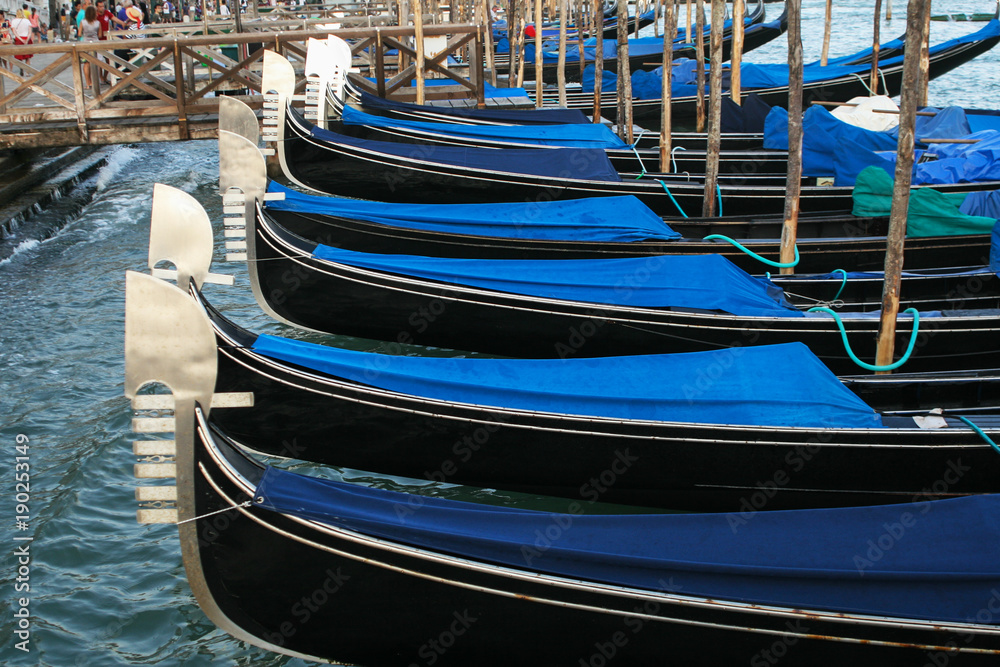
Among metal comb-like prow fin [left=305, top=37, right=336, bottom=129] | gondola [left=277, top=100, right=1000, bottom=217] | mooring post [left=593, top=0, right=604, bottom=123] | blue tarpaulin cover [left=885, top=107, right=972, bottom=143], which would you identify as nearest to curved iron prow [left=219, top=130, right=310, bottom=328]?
gondola [left=277, top=100, right=1000, bottom=217]

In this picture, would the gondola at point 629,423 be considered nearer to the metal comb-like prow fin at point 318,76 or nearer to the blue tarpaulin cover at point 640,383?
the blue tarpaulin cover at point 640,383

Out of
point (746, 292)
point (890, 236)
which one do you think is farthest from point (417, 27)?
point (890, 236)

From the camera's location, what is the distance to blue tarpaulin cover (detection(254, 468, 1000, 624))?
9.33 ft

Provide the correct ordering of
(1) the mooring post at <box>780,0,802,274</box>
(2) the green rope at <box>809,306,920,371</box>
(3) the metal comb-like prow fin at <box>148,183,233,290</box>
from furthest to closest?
1. (1) the mooring post at <box>780,0,802,274</box>
2. (2) the green rope at <box>809,306,920,371</box>
3. (3) the metal comb-like prow fin at <box>148,183,233,290</box>

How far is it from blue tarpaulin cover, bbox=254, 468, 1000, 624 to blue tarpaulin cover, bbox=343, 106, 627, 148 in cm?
549

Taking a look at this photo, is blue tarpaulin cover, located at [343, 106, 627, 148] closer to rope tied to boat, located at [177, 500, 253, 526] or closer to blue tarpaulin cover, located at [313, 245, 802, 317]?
blue tarpaulin cover, located at [313, 245, 802, 317]

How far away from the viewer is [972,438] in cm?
383

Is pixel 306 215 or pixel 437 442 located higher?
pixel 306 215

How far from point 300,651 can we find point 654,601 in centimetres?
129

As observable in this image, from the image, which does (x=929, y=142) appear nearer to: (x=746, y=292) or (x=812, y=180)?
(x=812, y=180)

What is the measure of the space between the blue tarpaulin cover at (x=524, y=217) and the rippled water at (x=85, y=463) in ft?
4.40

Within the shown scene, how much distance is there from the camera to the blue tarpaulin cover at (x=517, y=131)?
8141 mm

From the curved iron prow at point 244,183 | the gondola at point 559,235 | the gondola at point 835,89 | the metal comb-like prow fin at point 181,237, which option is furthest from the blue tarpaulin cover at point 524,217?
the gondola at point 835,89
